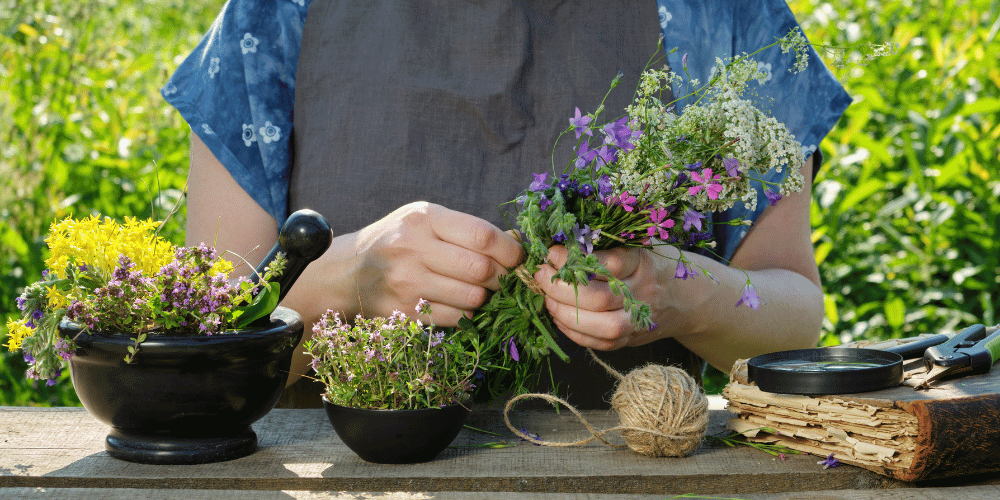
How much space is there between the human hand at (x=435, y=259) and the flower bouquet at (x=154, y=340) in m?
0.23

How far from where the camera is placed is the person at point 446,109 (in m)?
1.46

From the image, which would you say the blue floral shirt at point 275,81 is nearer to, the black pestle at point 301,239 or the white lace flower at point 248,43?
the white lace flower at point 248,43

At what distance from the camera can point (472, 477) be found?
2.90ft

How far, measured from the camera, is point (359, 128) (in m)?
1.47

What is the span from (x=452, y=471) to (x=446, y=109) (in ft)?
2.53

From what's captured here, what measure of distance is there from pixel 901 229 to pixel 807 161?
48.2 inches

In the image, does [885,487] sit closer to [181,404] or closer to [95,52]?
[181,404]

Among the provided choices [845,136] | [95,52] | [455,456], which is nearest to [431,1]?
[455,456]

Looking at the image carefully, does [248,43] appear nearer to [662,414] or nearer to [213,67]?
[213,67]

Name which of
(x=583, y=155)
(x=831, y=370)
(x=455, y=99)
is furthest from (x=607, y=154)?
(x=455, y=99)

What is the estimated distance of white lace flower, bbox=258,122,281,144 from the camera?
1.50 m

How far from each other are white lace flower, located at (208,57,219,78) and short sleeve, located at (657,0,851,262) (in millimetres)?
871

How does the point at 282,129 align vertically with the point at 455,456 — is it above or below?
above

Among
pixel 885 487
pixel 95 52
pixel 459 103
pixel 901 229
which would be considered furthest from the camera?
pixel 95 52
